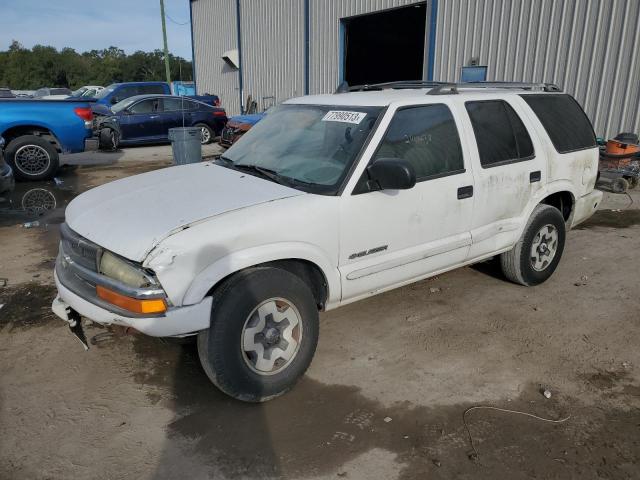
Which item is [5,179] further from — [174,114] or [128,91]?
[128,91]

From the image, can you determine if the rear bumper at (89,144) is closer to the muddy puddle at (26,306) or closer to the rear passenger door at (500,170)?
the muddy puddle at (26,306)

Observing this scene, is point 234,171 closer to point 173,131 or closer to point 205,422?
point 205,422

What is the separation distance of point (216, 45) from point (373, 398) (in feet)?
73.7

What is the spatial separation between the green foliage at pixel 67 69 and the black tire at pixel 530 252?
63.3 meters

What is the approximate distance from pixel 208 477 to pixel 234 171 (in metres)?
2.07

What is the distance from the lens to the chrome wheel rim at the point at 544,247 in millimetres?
4652

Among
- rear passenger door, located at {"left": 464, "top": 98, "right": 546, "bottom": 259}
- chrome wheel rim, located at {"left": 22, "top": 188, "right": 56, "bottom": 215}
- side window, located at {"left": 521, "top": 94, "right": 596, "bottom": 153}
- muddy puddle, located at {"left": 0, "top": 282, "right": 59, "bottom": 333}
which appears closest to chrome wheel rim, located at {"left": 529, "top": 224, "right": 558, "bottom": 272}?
rear passenger door, located at {"left": 464, "top": 98, "right": 546, "bottom": 259}

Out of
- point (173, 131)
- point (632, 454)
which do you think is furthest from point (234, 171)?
point (173, 131)

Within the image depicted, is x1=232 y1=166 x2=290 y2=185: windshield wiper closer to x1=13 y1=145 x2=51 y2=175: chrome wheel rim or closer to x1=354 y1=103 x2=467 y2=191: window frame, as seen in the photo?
x1=354 y1=103 x2=467 y2=191: window frame

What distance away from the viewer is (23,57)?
69.7 metres

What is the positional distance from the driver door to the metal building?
7870 mm

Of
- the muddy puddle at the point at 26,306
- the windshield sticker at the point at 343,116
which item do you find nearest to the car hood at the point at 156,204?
the windshield sticker at the point at 343,116

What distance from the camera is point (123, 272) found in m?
2.74

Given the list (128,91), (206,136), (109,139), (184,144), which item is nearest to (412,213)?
(184,144)
